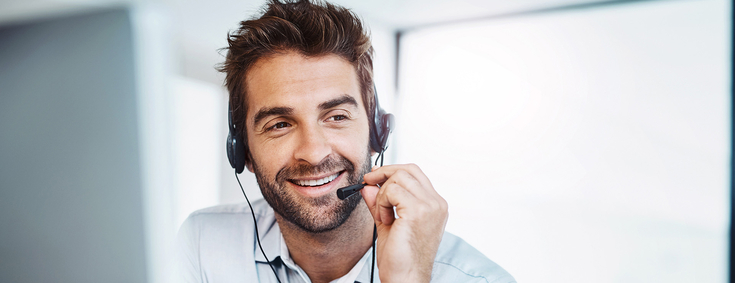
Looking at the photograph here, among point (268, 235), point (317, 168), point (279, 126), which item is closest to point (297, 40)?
point (279, 126)

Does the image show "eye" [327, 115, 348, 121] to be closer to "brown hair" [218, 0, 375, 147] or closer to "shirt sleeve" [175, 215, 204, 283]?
"brown hair" [218, 0, 375, 147]

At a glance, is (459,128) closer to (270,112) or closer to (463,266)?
(463,266)

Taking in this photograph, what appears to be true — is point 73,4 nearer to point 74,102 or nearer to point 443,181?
point 74,102

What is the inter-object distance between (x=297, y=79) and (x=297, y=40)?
104 mm

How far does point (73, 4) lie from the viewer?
64cm

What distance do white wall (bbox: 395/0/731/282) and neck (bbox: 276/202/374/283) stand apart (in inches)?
8.3

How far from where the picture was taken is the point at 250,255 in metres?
1.00

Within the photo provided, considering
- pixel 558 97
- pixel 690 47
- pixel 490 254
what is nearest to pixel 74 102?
pixel 490 254

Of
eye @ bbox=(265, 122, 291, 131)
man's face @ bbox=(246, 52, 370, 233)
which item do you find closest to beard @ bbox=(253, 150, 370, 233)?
man's face @ bbox=(246, 52, 370, 233)

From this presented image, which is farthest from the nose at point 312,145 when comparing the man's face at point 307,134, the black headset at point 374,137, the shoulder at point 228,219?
the shoulder at point 228,219

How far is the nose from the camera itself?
0.86 metres

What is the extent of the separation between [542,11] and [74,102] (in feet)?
4.00

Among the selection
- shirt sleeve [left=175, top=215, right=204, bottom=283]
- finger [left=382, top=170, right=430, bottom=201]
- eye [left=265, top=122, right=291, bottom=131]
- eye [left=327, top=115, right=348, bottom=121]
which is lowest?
shirt sleeve [left=175, top=215, right=204, bottom=283]

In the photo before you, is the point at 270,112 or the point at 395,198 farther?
the point at 270,112
